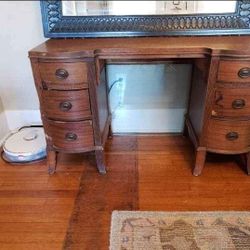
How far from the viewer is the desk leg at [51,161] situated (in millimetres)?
1378

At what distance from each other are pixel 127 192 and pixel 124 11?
0.97 meters

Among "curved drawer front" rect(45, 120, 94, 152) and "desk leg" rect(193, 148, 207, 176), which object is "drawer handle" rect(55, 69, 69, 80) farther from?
"desk leg" rect(193, 148, 207, 176)

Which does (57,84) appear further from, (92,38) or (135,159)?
(135,159)

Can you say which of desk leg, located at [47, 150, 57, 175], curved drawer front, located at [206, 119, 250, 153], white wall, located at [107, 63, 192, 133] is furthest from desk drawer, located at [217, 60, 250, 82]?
desk leg, located at [47, 150, 57, 175]

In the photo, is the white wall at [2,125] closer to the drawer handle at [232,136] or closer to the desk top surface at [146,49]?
the desk top surface at [146,49]

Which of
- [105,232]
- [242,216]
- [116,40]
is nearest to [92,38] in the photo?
[116,40]

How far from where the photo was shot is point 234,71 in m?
1.09

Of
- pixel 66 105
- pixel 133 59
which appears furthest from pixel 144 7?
pixel 66 105

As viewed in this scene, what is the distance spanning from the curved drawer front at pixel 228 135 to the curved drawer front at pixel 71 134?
61cm

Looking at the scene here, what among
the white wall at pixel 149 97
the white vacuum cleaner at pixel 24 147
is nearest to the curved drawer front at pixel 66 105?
the white vacuum cleaner at pixel 24 147

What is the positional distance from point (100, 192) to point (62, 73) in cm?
62

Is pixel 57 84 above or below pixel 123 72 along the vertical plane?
above

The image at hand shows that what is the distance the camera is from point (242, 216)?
3.66ft

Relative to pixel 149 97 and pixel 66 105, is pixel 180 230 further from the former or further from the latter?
pixel 149 97
